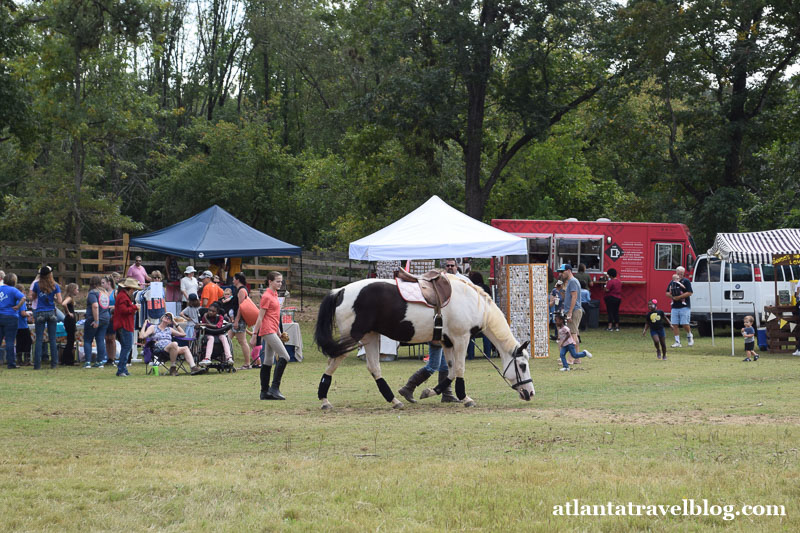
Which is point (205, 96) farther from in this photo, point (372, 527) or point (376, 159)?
point (372, 527)

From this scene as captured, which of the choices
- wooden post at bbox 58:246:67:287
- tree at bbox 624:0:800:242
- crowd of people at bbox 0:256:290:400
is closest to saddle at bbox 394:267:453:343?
crowd of people at bbox 0:256:290:400

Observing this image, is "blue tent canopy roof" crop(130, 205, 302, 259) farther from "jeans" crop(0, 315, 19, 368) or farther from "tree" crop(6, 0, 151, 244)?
"jeans" crop(0, 315, 19, 368)

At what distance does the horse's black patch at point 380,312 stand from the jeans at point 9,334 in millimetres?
9007

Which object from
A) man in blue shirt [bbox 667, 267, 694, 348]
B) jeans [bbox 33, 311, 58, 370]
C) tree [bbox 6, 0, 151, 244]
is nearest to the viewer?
jeans [bbox 33, 311, 58, 370]

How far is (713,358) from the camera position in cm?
1841

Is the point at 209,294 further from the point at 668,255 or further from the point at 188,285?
the point at 668,255

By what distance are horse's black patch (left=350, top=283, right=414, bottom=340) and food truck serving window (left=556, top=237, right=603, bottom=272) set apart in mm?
16485

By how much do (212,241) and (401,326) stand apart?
12.5m

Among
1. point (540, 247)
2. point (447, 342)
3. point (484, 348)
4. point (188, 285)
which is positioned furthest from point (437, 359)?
point (540, 247)

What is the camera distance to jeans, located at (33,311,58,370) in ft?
56.9

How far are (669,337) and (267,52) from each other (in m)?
31.2

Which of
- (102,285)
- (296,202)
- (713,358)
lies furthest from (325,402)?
(296,202)

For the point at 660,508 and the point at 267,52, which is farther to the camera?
the point at 267,52

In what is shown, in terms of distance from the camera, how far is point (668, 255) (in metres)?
27.2
